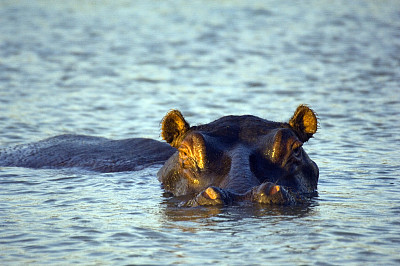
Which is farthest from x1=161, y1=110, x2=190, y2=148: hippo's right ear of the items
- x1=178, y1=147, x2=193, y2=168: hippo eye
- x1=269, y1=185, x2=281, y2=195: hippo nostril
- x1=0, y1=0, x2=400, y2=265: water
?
x1=269, y1=185, x2=281, y2=195: hippo nostril

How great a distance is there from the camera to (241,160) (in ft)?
28.1

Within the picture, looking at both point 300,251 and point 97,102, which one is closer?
point 300,251

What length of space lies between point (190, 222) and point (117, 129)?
7798 mm

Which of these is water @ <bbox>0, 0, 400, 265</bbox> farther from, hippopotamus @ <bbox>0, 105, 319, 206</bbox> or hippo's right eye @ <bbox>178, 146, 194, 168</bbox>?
hippo's right eye @ <bbox>178, 146, 194, 168</bbox>

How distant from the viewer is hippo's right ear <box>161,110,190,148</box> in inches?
382

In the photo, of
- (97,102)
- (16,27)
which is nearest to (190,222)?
(97,102)

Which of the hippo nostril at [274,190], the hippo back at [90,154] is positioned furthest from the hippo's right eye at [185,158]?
the hippo back at [90,154]

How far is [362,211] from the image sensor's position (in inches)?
340

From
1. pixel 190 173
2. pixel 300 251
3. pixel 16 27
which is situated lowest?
pixel 300 251

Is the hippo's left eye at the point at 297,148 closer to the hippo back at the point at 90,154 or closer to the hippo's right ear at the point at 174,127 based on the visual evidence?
the hippo's right ear at the point at 174,127

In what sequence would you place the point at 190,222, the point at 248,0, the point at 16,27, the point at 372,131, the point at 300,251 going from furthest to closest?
1. the point at 248,0
2. the point at 16,27
3. the point at 372,131
4. the point at 190,222
5. the point at 300,251

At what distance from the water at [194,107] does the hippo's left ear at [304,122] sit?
0.82 meters

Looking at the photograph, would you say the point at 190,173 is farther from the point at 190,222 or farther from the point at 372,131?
the point at 372,131

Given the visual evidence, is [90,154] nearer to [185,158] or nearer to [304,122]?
[185,158]
